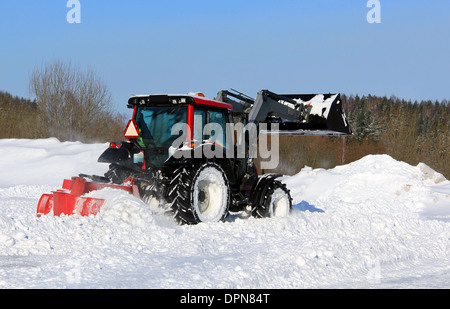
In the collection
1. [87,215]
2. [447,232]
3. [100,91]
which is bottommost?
[447,232]

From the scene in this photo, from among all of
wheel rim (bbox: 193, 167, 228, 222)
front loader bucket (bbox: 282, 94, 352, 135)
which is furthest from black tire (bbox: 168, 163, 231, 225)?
front loader bucket (bbox: 282, 94, 352, 135)

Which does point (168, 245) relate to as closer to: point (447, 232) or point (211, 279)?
point (211, 279)

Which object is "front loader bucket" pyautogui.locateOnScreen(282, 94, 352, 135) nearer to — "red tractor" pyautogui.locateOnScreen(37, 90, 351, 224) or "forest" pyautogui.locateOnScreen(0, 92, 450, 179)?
"red tractor" pyautogui.locateOnScreen(37, 90, 351, 224)

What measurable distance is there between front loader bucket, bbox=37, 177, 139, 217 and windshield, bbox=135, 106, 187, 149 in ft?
2.39

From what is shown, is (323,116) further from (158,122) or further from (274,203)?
(158,122)

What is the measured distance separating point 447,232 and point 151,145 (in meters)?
5.18

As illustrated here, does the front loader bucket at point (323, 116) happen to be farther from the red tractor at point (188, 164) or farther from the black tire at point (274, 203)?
the black tire at point (274, 203)

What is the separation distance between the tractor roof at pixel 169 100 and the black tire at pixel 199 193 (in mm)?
957

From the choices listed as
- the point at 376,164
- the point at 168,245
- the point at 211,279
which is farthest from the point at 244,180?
the point at 376,164

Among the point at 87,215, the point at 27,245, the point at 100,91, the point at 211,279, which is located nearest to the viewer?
the point at 211,279

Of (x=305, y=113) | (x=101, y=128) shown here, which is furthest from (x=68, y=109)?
(x=305, y=113)

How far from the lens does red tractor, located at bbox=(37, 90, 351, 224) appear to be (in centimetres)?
732

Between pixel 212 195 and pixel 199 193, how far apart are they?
0.32 meters

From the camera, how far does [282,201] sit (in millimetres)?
9211
